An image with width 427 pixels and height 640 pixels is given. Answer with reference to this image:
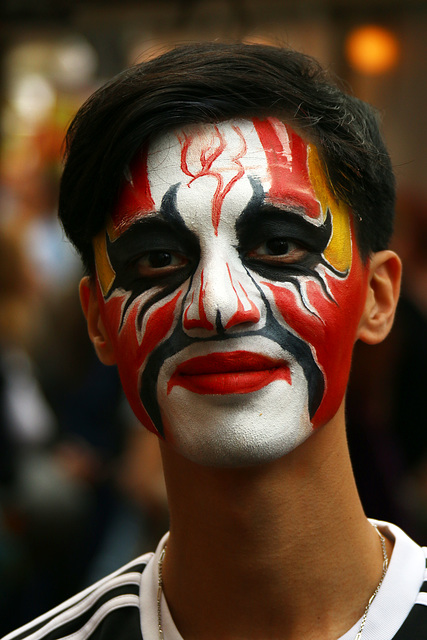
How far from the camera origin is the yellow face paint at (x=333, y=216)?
2.42m

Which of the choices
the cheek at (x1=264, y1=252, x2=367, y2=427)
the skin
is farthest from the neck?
the cheek at (x1=264, y1=252, x2=367, y2=427)

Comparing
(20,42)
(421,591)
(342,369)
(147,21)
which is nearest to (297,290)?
(342,369)

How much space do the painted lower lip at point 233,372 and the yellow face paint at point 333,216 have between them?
1.08 feet

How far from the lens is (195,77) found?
242cm

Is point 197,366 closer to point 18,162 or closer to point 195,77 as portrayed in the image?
point 195,77

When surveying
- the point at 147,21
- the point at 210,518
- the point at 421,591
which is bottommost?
the point at 421,591

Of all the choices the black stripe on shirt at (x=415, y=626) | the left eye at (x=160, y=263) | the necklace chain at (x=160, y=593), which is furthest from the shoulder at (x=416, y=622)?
the left eye at (x=160, y=263)

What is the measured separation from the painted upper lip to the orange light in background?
4775mm

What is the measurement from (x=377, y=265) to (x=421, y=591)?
89cm

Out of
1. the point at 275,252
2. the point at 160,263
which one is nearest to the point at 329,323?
the point at 275,252

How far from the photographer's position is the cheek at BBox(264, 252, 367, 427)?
2328mm

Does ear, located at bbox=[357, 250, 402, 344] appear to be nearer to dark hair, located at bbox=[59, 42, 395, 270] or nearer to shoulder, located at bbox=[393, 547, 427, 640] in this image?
dark hair, located at bbox=[59, 42, 395, 270]

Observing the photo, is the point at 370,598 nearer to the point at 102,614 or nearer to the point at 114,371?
the point at 102,614

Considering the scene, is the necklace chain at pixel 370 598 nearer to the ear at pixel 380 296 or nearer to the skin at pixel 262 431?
the skin at pixel 262 431
